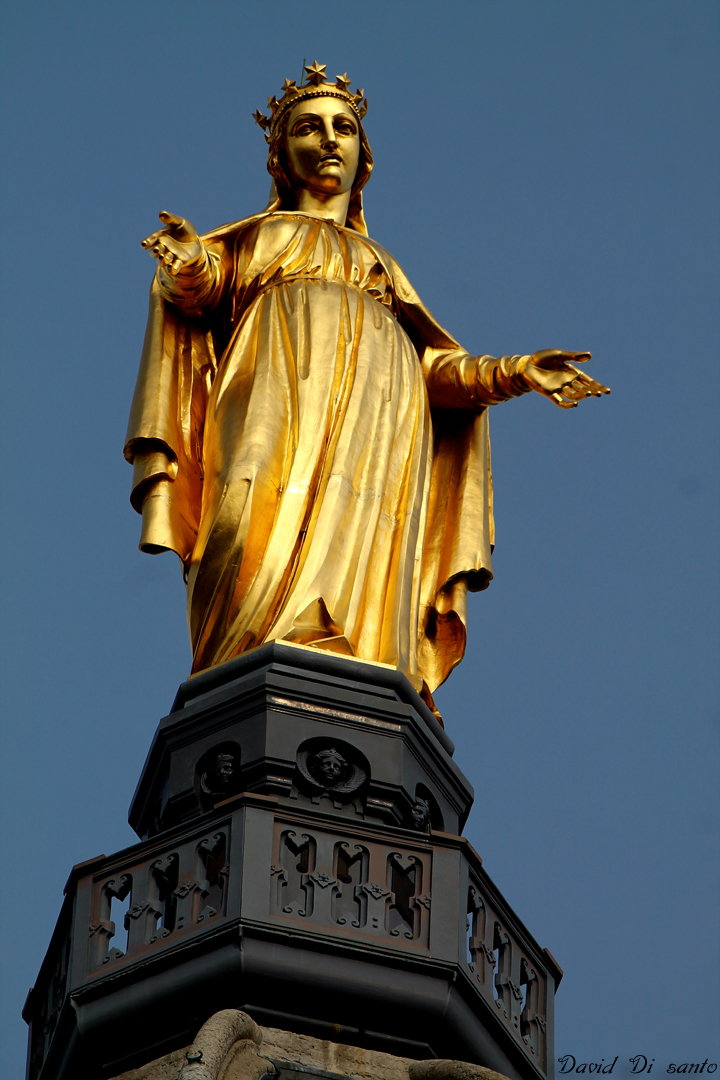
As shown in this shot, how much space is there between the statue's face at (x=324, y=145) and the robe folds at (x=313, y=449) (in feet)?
1.59

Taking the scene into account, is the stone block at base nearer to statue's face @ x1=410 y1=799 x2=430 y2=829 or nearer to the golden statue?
statue's face @ x1=410 y1=799 x2=430 y2=829

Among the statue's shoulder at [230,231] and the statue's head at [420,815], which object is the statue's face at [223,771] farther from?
the statue's shoulder at [230,231]

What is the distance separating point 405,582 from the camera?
45.8 feet

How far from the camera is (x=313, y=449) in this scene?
14.0m

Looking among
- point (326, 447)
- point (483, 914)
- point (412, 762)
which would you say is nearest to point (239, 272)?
point (326, 447)

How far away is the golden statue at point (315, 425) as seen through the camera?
44.7 feet

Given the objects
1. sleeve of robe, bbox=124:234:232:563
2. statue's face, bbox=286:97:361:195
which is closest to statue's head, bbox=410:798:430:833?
sleeve of robe, bbox=124:234:232:563

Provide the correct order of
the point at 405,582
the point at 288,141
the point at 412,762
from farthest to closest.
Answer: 1. the point at 288,141
2. the point at 405,582
3. the point at 412,762

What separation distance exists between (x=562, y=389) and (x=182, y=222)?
101 inches

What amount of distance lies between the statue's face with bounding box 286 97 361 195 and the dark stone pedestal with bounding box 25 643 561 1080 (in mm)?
4378

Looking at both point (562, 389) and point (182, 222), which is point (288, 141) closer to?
point (182, 222)

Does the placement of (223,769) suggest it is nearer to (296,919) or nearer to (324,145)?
(296,919)

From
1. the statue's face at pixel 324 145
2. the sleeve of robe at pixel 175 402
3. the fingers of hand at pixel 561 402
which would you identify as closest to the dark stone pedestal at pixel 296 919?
the sleeve of robe at pixel 175 402

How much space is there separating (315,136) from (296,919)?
638 cm
